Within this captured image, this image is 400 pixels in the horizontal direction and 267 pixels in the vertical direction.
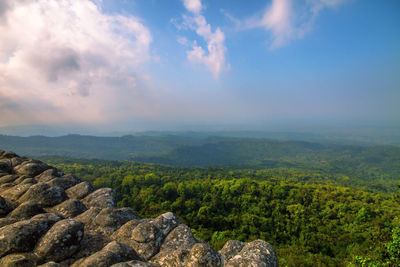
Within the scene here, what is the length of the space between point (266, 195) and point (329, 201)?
72.7 feet

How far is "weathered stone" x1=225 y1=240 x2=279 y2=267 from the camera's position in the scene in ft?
16.6

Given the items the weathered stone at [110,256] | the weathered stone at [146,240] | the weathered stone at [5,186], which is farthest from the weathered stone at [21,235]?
the weathered stone at [5,186]

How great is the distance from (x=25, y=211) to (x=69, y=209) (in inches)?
62.9

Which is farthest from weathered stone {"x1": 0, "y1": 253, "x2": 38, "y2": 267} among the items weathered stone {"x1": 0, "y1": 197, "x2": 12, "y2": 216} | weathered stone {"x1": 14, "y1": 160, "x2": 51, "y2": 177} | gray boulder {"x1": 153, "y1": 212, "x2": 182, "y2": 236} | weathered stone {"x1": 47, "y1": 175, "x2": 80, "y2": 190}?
weathered stone {"x1": 14, "y1": 160, "x2": 51, "y2": 177}

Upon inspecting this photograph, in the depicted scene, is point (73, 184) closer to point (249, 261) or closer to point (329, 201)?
point (249, 261)

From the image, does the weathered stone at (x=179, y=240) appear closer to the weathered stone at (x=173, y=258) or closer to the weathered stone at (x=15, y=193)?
the weathered stone at (x=173, y=258)

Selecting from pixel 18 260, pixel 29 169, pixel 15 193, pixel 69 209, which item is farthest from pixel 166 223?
pixel 29 169

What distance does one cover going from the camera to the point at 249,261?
16.7 feet

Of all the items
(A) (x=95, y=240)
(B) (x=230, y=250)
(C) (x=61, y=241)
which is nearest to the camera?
(C) (x=61, y=241)

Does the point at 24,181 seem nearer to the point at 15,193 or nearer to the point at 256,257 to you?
the point at 15,193

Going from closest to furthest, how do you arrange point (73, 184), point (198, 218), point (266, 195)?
point (73, 184) < point (198, 218) < point (266, 195)

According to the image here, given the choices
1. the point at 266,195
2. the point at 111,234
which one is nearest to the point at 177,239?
the point at 111,234

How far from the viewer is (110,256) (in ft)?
15.2

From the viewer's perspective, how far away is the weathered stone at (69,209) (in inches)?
321
